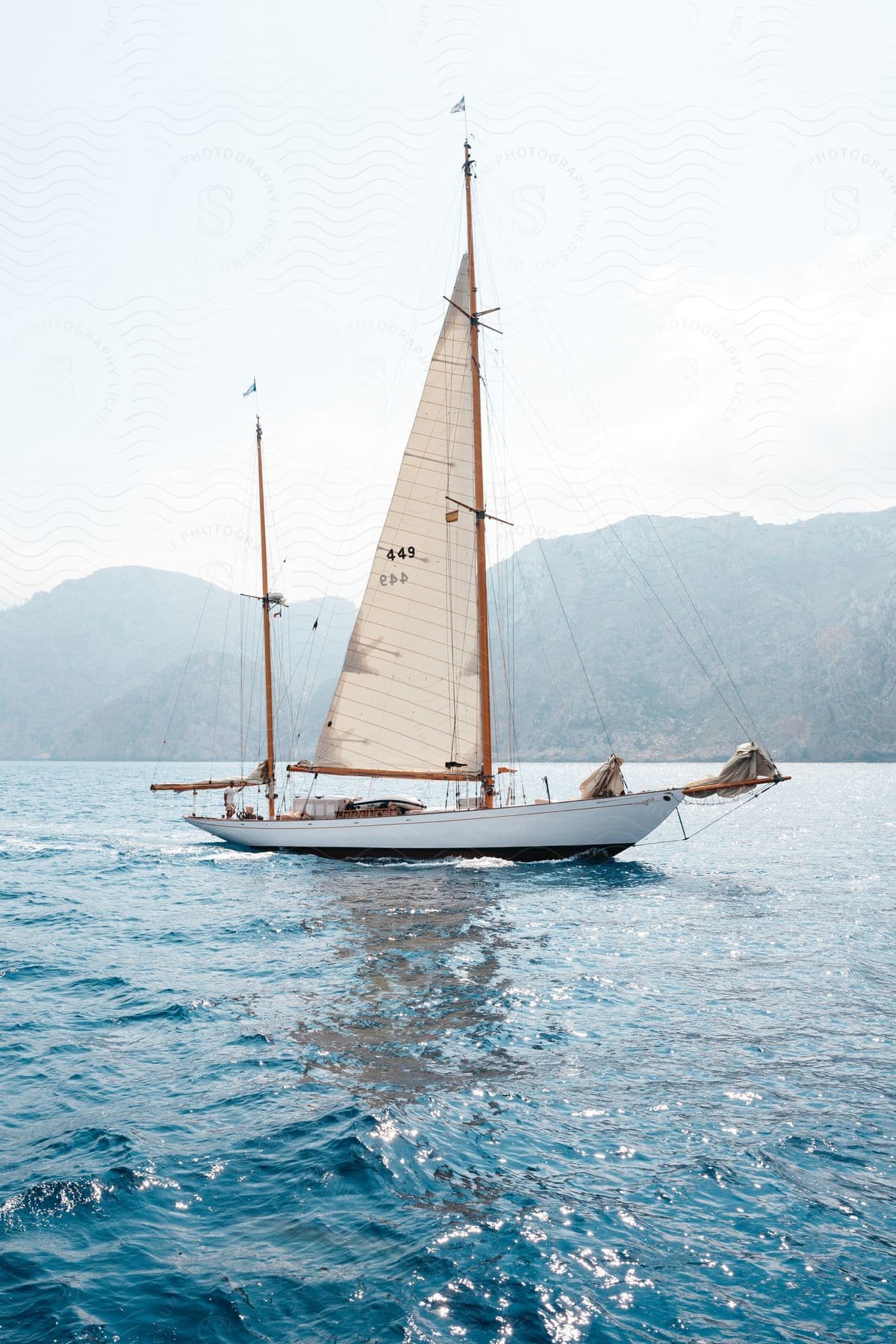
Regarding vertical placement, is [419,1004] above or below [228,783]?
below

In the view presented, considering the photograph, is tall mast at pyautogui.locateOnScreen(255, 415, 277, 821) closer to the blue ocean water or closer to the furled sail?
the furled sail

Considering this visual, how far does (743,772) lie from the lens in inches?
1216

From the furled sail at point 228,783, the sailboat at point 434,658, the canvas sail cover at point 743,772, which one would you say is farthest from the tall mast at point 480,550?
the furled sail at point 228,783

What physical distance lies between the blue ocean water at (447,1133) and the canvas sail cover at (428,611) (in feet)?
40.8

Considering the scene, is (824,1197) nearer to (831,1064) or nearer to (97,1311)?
(831,1064)

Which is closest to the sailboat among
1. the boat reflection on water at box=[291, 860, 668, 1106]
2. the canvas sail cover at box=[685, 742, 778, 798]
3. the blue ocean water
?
the canvas sail cover at box=[685, 742, 778, 798]

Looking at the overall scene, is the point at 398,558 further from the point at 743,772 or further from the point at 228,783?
the point at 743,772

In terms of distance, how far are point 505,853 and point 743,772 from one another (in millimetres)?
9578

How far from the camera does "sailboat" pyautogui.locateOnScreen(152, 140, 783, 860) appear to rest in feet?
108

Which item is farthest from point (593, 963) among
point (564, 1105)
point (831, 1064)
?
point (564, 1105)

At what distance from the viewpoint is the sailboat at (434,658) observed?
3300 centimetres

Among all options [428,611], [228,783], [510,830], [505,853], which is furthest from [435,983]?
[228,783]

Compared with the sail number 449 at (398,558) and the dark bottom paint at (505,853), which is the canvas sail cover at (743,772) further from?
the sail number 449 at (398,558)

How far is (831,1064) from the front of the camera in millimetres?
11688
